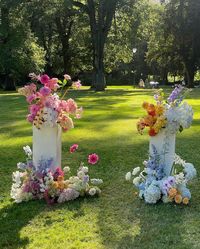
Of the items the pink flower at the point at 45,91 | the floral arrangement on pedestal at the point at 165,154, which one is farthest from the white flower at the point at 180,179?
the pink flower at the point at 45,91

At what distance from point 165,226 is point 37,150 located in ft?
6.42

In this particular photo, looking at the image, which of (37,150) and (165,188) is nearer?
(165,188)

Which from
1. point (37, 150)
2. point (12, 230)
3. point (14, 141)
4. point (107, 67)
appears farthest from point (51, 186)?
point (107, 67)

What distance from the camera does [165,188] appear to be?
5426 millimetres

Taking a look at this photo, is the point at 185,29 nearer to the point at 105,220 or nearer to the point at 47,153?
the point at 47,153

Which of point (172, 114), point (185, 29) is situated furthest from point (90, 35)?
point (172, 114)

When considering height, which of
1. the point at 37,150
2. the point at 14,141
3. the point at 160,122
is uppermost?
the point at 160,122

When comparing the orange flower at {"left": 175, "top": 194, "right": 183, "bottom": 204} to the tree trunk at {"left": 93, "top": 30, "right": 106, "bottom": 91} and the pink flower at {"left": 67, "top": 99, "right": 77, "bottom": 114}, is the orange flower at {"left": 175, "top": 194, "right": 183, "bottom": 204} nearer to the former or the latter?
the pink flower at {"left": 67, "top": 99, "right": 77, "bottom": 114}

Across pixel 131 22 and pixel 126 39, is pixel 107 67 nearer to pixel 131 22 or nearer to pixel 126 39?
pixel 126 39

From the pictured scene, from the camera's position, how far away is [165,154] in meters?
5.71

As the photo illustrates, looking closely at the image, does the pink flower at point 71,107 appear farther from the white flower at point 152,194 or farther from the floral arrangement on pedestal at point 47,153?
the white flower at point 152,194

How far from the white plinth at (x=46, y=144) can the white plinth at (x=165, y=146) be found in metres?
1.21

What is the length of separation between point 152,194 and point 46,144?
57.5 inches

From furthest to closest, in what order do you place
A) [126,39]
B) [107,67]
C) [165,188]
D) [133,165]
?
[107,67]
[126,39]
[133,165]
[165,188]
